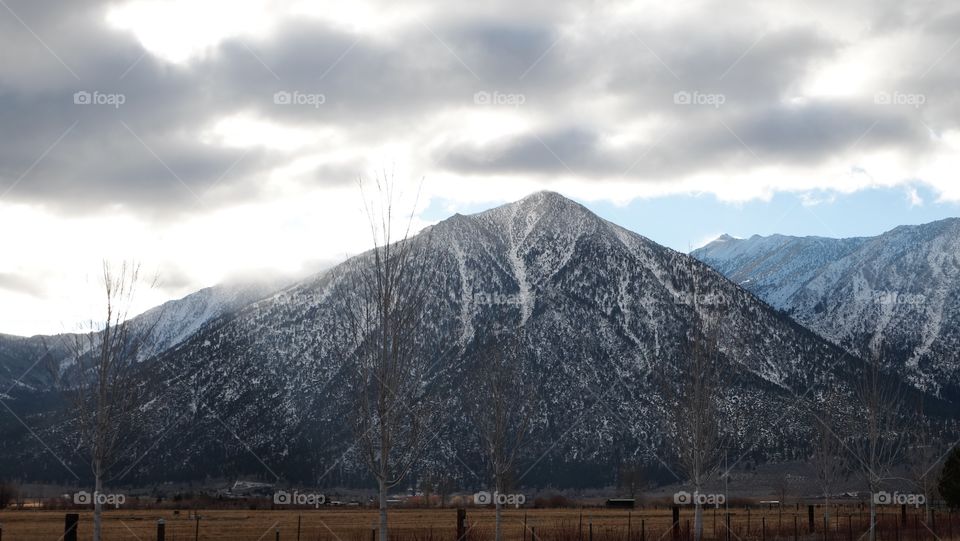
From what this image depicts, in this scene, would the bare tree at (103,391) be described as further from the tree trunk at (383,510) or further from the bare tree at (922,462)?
the bare tree at (922,462)

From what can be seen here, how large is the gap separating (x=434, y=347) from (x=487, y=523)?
138322 millimetres

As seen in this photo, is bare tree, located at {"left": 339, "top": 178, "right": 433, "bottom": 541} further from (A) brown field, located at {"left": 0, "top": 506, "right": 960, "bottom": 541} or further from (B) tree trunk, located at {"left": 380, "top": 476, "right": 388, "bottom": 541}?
(A) brown field, located at {"left": 0, "top": 506, "right": 960, "bottom": 541}

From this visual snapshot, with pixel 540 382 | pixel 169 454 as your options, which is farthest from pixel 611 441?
pixel 169 454

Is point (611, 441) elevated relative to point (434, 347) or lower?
lower

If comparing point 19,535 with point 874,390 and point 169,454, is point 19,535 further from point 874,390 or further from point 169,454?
Result: point 169,454

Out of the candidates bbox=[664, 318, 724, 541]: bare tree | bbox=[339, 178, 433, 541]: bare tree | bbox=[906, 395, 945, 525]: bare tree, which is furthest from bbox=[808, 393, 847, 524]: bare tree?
bbox=[339, 178, 433, 541]: bare tree

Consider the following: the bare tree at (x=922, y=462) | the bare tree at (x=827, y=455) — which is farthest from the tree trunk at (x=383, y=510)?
the bare tree at (x=922, y=462)

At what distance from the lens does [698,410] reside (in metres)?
38.0

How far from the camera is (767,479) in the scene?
16862 centimetres

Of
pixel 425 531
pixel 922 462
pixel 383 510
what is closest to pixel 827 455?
pixel 922 462

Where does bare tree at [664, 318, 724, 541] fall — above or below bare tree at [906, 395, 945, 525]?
above

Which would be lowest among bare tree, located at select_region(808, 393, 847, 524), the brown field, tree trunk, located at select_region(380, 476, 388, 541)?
the brown field

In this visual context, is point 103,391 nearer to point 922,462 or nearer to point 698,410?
point 698,410

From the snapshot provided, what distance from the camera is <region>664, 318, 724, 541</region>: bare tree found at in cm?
3781
